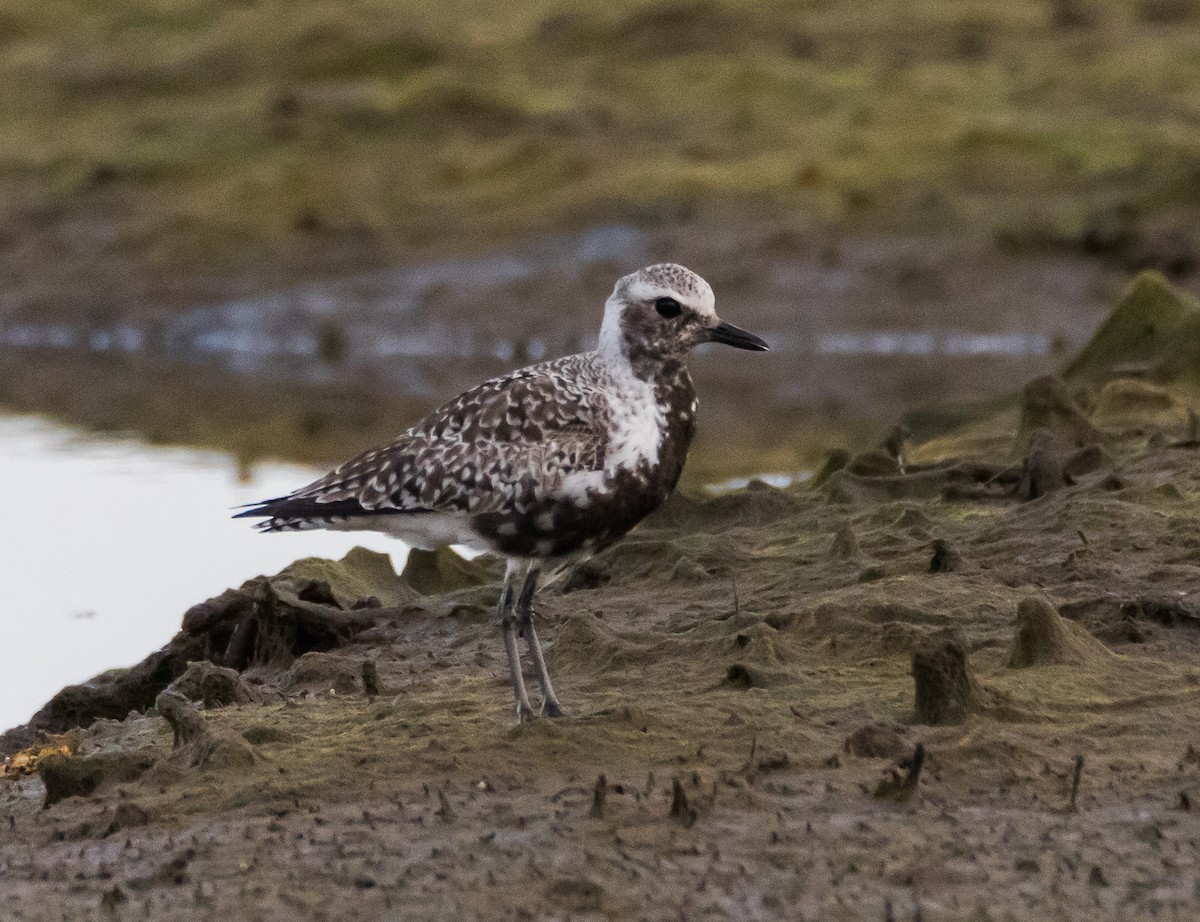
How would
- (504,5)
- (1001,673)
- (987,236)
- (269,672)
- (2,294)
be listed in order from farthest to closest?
1. (504,5)
2. (2,294)
3. (987,236)
4. (269,672)
5. (1001,673)

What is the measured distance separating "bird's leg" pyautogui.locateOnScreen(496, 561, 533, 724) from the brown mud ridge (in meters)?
0.10

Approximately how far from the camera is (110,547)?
15.3 m

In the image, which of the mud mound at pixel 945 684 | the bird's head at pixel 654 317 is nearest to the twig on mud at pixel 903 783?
the mud mound at pixel 945 684

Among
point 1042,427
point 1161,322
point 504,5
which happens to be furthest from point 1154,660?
point 504,5

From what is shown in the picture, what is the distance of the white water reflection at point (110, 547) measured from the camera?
12.3m

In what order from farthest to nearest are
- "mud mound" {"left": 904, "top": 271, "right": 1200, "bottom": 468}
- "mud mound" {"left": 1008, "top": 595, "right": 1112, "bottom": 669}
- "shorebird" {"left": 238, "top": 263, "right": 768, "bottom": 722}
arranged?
"mud mound" {"left": 904, "top": 271, "right": 1200, "bottom": 468}
"mud mound" {"left": 1008, "top": 595, "right": 1112, "bottom": 669}
"shorebird" {"left": 238, "top": 263, "right": 768, "bottom": 722}

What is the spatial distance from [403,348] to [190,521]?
33.0 ft

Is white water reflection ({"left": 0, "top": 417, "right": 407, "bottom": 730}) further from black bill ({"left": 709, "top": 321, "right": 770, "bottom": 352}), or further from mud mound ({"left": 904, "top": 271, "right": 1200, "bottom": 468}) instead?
black bill ({"left": 709, "top": 321, "right": 770, "bottom": 352})

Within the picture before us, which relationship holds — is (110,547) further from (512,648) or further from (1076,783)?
(1076,783)

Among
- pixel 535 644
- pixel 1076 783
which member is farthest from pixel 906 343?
pixel 1076 783

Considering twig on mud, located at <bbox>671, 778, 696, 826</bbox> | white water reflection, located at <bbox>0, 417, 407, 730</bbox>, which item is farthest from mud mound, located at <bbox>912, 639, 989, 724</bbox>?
white water reflection, located at <bbox>0, 417, 407, 730</bbox>

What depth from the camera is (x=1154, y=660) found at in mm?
8047

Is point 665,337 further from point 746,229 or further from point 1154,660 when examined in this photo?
point 746,229

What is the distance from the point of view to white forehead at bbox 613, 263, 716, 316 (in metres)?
8.03
